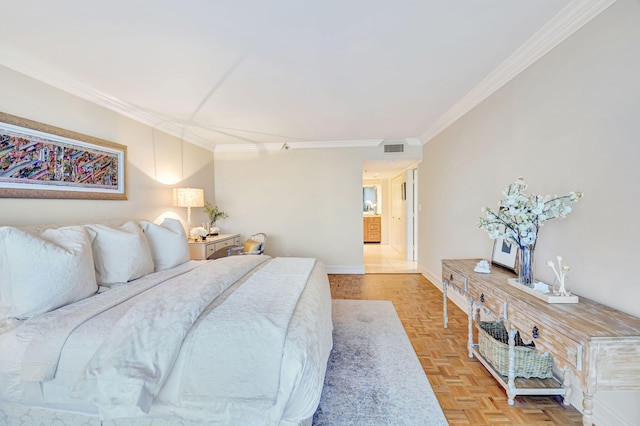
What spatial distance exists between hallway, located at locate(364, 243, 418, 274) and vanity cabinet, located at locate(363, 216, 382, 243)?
1.20 meters

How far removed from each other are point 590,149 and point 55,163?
3.97 m

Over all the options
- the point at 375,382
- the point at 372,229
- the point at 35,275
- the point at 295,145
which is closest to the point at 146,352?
the point at 35,275

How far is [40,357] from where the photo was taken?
126 centimetres

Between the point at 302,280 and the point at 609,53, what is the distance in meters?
2.33

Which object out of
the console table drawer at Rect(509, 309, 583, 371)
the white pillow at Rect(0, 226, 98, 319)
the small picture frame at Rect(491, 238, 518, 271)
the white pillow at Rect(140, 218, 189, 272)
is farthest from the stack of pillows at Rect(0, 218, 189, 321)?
the small picture frame at Rect(491, 238, 518, 271)

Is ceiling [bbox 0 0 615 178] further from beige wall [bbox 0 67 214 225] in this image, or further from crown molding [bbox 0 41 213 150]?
beige wall [bbox 0 67 214 225]

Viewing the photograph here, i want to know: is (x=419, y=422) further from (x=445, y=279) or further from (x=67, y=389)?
(x=67, y=389)

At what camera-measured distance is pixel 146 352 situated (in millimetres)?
1176

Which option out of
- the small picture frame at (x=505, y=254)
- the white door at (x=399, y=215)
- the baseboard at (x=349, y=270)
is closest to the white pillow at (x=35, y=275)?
the small picture frame at (x=505, y=254)

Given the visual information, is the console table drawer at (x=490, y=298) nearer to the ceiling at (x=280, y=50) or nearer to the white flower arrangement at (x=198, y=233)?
the ceiling at (x=280, y=50)

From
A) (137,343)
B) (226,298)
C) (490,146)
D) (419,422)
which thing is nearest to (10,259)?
(137,343)

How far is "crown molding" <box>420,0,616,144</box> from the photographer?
1.55 m

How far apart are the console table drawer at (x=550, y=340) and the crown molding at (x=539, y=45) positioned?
182 cm

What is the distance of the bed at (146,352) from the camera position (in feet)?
3.85
